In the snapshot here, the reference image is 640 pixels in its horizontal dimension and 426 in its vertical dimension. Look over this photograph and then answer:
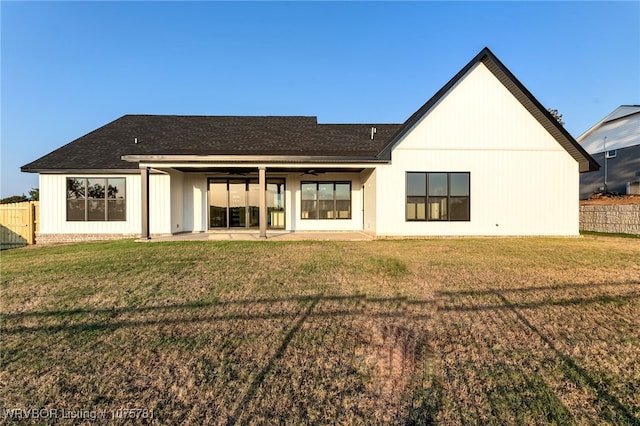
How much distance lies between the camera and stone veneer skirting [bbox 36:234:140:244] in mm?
13875

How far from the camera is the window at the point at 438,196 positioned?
13.1 m

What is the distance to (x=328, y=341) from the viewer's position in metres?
4.26

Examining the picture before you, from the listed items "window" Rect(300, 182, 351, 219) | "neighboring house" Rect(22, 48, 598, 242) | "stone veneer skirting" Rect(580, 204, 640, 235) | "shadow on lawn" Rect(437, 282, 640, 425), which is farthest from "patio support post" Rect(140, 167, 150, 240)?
"stone veneer skirting" Rect(580, 204, 640, 235)

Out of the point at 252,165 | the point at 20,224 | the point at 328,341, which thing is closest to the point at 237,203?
the point at 252,165

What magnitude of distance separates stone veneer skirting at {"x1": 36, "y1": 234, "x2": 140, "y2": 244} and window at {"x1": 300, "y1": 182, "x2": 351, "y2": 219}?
22.6 feet

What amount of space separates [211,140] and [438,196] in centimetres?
929

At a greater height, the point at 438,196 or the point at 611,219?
the point at 438,196

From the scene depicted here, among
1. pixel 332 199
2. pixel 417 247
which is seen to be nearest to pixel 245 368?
pixel 417 247

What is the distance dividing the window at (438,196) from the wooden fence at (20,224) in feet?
46.3

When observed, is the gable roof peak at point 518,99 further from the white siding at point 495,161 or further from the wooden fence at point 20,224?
the wooden fence at point 20,224

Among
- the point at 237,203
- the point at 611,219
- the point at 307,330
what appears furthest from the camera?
the point at 237,203

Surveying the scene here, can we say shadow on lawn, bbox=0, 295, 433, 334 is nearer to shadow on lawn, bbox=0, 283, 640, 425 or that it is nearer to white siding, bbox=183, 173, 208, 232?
shadow on lawn, bbox=0, 283, 640, 425

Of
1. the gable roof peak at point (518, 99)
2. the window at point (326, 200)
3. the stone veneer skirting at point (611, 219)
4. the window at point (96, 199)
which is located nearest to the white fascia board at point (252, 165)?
the gable roof peak at point (518, 99)

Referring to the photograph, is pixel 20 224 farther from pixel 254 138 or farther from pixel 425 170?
pixel 425 170
